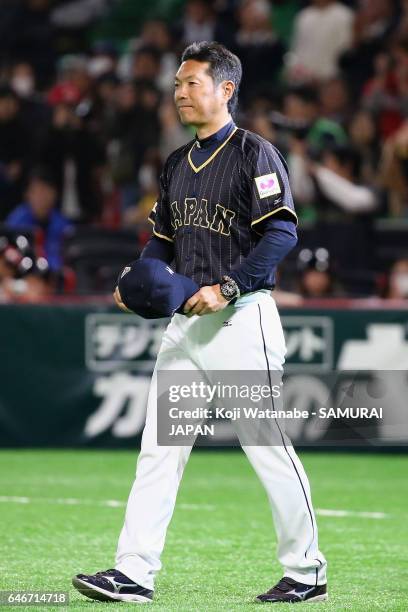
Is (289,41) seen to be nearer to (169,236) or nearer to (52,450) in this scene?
(52,450)

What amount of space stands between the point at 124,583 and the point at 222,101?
1.87 m

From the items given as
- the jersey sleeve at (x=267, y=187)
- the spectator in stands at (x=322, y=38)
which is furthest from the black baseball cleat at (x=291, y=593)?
the spectator in stands at (x=322, y=38)

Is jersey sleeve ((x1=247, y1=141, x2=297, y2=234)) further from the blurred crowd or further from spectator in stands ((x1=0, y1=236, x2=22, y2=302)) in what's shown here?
spectator in stands ((x1=0, y1=236, x2=22, y2=302))

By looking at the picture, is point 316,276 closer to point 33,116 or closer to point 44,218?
point 44,218

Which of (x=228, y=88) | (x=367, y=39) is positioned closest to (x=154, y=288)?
(x=228, y=88)

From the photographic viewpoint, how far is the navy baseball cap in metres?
4.90

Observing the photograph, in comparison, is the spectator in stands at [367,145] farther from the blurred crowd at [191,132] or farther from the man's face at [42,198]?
the man's face at [42,198]

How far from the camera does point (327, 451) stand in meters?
10.7

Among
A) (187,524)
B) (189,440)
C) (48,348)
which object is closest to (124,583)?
(189,440)

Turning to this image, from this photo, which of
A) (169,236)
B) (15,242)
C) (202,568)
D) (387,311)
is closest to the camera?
(169,236)

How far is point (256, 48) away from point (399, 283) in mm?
5053

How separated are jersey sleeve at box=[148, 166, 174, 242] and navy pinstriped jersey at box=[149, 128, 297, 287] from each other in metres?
0.13

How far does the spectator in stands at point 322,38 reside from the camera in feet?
49.6

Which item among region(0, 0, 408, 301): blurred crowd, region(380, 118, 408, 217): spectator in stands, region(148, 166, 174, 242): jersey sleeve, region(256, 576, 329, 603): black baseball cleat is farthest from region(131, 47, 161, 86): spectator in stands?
region(256, 576, 329, 603): black baseball cleat
